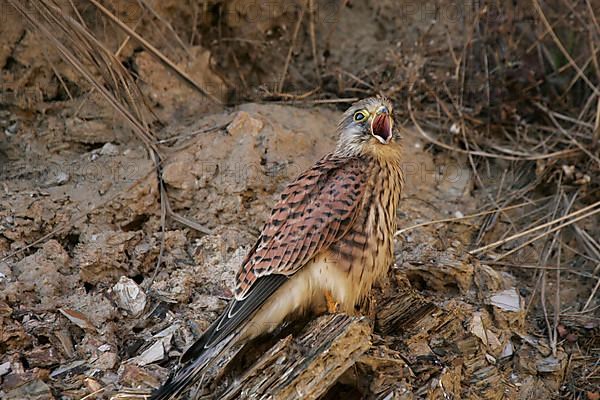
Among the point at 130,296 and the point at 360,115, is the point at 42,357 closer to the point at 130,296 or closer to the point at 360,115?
the point at 130,296

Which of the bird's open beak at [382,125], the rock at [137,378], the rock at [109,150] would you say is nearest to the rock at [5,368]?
the rock at [137,378]

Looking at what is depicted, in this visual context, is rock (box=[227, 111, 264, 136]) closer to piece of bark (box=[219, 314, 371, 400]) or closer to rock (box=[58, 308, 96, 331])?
rock (box=[58, 308, 96, 331])

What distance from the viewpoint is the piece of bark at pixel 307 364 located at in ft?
Answer: 8.83

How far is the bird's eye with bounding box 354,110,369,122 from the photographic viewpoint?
3479 mm

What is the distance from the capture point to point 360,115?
3504 mm

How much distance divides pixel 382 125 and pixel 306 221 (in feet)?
2.15

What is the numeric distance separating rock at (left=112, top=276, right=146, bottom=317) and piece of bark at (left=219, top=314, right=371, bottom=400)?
730 mm

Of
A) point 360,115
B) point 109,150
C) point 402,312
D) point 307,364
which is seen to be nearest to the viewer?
point 307,364

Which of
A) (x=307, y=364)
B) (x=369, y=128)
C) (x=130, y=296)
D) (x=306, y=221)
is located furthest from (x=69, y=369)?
(x=369, y=128)

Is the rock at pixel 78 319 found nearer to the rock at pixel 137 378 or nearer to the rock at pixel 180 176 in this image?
the rock at pixel 137 378

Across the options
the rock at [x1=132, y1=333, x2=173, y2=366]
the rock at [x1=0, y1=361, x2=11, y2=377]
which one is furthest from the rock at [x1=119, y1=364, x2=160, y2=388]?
the rock at [x1=0, y1=361, x2=11, y2=377]

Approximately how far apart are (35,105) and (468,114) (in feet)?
8.11

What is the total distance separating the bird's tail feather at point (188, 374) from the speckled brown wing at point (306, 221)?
24 cm

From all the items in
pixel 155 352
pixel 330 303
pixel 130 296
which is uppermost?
pixel 130 296
